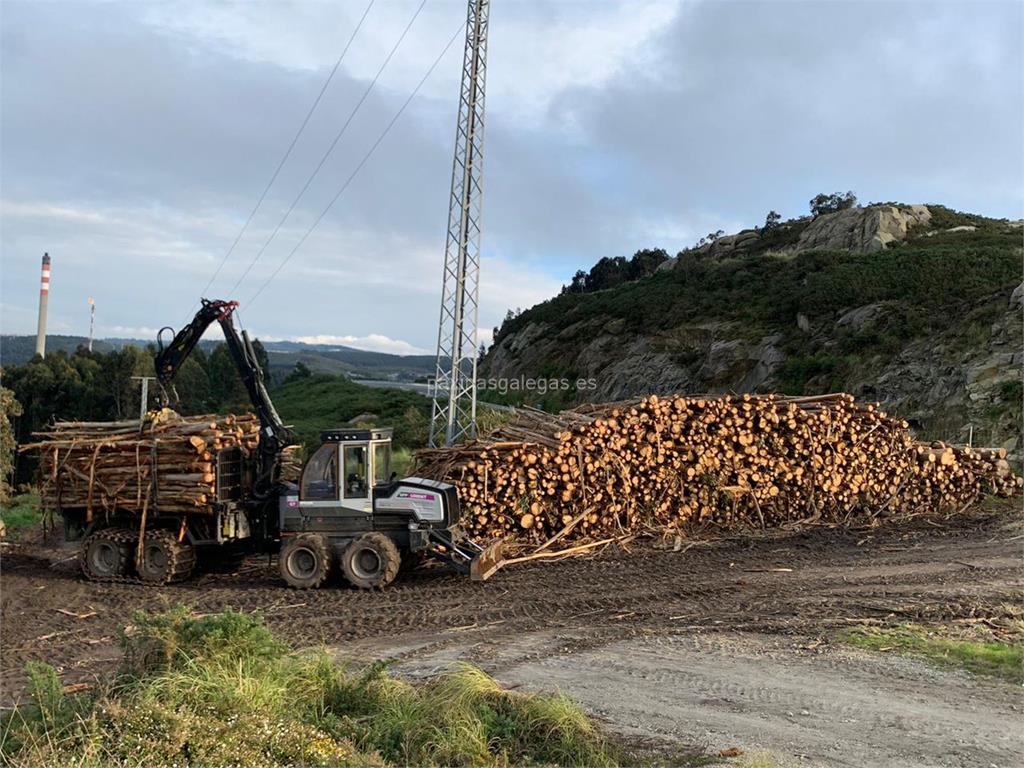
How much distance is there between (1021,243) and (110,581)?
4608 cm

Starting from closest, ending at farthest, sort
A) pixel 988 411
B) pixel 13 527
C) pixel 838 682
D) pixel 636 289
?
pixel 838 682 → pixel 988 411 → pixel 13 527 → pixel 636 289

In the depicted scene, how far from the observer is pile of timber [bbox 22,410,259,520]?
42.9 ft

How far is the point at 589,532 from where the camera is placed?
15.2 m

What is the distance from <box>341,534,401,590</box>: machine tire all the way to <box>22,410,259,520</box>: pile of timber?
2414 millimetres

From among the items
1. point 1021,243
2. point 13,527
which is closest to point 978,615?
point 13,527

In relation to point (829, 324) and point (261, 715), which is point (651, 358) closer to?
point (829, 324)

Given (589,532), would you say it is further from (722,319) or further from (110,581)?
(722,319)

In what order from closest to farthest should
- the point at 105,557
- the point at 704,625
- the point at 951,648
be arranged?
the point at 951,648, the point at 704,625, the point at 105,557

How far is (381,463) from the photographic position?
13.0m

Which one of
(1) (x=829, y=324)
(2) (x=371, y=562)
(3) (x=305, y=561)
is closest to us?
(2) (x=371, y=562)

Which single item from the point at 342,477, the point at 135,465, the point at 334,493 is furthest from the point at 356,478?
the point at 135,465

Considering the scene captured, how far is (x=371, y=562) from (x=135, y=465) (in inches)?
161

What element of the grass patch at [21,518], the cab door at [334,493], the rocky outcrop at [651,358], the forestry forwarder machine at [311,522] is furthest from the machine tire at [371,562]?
the rocky outcrop at [651,358]

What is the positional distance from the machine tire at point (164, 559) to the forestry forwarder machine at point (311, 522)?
0.02m
